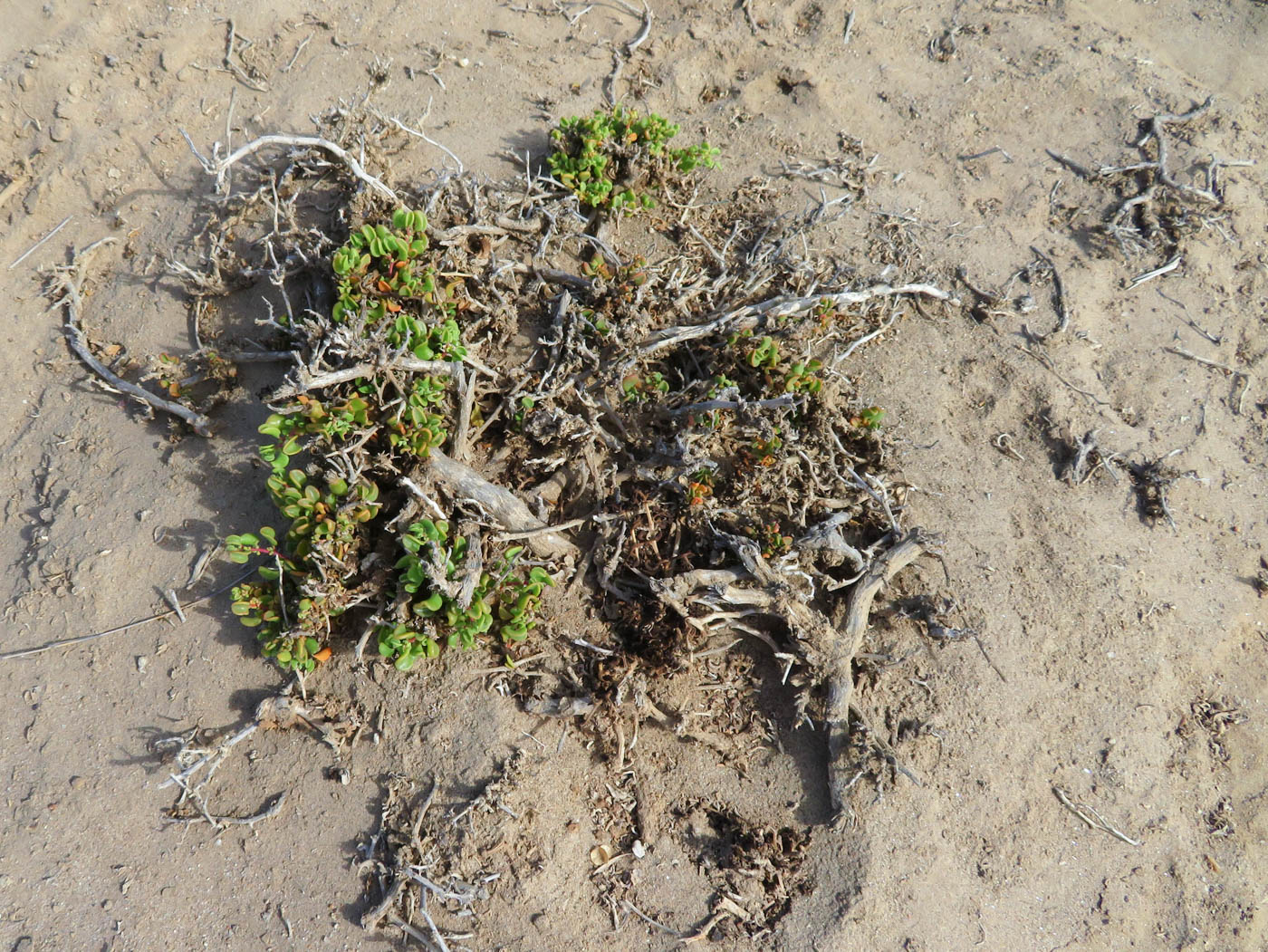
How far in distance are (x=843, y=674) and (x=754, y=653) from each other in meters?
0.53

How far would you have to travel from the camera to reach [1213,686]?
13.6 feet

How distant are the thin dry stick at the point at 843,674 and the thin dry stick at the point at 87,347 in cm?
400

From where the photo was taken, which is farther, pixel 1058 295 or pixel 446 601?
pixel 1058 295

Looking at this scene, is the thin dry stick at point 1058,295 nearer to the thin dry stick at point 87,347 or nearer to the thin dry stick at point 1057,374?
the thin dry stick at point 1057,374

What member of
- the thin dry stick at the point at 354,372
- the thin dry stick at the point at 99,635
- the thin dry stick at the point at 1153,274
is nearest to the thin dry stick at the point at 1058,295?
the thin dry stick at the point at 1153,274

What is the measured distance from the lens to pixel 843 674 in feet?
12.4

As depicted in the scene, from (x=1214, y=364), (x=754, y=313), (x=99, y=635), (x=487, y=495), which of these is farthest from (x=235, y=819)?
(x=1214, y=364)

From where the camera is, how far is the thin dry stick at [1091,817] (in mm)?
3818

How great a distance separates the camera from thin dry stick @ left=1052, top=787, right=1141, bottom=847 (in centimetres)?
382

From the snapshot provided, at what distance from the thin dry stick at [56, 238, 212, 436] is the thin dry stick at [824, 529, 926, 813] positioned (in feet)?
13.1

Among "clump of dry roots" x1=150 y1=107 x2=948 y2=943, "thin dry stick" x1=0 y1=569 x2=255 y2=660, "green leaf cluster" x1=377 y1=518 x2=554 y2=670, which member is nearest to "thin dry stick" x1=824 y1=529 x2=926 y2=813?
"clump of dry roots" x1=150 y1=107 x2=948 y2=943

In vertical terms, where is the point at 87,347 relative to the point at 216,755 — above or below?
above

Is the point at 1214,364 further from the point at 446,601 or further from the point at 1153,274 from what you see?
the point at 446,601

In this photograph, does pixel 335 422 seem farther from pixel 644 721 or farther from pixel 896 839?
pixel 896 839
